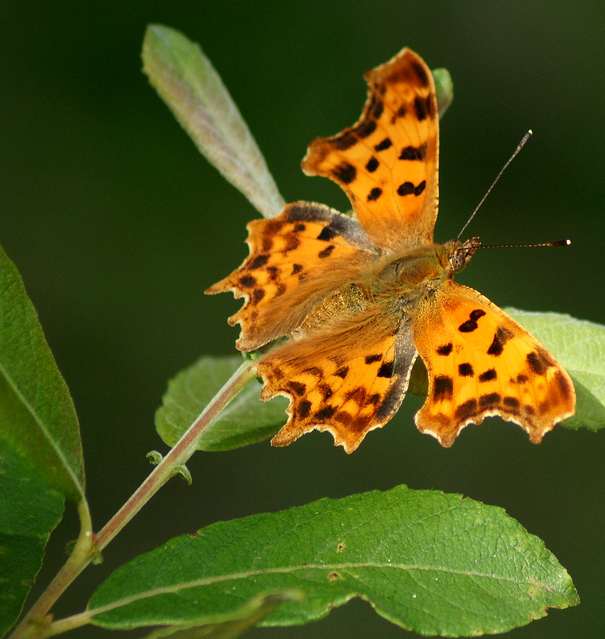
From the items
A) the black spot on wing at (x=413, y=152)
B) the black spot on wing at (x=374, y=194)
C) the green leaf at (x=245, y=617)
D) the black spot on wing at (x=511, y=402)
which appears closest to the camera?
the green leaf at (x=245, y=617)

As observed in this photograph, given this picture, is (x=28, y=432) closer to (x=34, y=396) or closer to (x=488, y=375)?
(x=34, y=396)

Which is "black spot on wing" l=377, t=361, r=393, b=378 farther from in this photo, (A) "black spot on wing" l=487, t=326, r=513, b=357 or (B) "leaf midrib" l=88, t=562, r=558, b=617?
(B) "leaf midrib" l=88, t=562, r=558, b=617

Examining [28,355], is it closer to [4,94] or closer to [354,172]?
[354,172]

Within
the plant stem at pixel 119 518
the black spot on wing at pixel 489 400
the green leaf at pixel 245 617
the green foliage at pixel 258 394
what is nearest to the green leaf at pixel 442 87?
the green foliage at pixel 258 394

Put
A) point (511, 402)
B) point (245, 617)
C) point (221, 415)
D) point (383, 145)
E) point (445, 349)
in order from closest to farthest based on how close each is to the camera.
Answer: point (245, 617), point (221, 415), point (511, 402), point (445, 349), point (383, 145)

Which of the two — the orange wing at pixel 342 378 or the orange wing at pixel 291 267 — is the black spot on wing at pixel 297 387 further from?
the orange wing at pixel 291 267

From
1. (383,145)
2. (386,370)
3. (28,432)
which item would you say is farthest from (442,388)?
(28,432)
